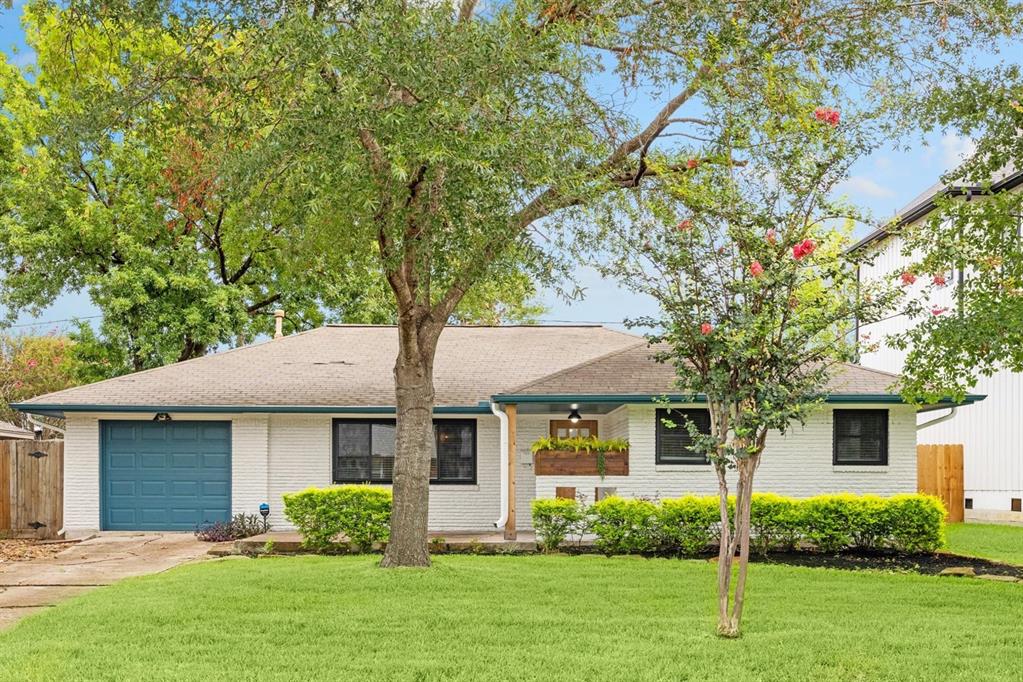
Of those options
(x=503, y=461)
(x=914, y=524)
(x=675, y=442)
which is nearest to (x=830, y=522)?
(x=914, y=524)

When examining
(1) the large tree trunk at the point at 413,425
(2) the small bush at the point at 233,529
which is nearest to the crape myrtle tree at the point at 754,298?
(1) the large tree trunk at the point at 413,425

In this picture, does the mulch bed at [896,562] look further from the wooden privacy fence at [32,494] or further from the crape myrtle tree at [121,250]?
the wooden privacy fence at [32,494]

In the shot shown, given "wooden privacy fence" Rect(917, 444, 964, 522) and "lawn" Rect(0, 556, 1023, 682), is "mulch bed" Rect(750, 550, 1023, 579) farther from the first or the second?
"wooden privacy fence" Rect(917, 444, 964, 522)

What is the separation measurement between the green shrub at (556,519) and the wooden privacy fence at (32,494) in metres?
9.62

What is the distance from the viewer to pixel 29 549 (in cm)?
1800

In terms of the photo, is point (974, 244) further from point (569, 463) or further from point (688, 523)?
point (569, 463)

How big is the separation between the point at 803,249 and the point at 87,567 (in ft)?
37.4

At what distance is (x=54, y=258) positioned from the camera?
28.3 m

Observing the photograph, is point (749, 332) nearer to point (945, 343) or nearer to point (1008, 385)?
point (945, 343)

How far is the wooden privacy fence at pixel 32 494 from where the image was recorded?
2028cm

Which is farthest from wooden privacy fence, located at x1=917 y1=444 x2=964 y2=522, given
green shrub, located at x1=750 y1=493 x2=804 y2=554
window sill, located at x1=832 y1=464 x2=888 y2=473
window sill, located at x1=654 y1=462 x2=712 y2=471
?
green shrub, located at x1=750 y1=493 x2=804 y2=554

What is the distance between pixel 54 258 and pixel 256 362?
9535 mm

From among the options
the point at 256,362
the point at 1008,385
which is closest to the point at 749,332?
the point at 256,362

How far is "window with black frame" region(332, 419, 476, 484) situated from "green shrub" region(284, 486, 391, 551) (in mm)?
2799
